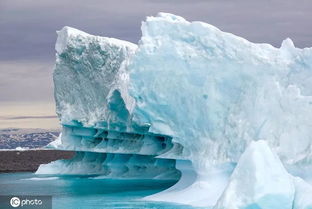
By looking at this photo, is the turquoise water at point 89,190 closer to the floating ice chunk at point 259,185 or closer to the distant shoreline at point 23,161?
the floating ice chunk at point 259,185

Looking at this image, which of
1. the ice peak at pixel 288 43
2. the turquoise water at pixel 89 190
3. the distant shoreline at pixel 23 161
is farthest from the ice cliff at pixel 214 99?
the distant shoreline at pixel 23 161

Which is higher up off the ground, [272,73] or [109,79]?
[272,73]

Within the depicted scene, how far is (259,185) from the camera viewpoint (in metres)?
18.3

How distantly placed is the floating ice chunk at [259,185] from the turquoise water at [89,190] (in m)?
3.54

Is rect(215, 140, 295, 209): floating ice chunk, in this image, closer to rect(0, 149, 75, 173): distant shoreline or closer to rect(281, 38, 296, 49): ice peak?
rect(281, 38, 296, 49): ice peak

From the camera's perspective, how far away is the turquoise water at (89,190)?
76.6 feet

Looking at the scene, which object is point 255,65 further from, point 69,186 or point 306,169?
point 69,186

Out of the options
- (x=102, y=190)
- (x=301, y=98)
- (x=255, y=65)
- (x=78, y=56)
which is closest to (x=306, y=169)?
(x=301, y=98)

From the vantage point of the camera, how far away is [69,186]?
3042 centimetres

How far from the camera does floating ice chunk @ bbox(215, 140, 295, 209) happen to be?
18.3 m

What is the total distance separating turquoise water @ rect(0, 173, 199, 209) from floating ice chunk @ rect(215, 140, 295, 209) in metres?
3.54

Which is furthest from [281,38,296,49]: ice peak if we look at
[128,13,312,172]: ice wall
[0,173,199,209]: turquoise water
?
[0,173,199,209]: turquoise water

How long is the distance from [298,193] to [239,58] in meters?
6.12

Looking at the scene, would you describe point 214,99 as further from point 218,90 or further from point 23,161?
point 23,161
